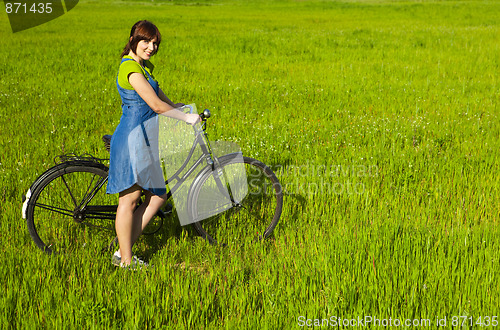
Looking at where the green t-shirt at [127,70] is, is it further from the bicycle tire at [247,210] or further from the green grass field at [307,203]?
the green grass field at [307,203]

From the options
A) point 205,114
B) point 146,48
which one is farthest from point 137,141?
point 146,48

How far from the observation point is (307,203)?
5.14m

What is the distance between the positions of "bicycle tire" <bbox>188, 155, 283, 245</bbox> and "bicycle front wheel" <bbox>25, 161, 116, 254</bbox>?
2.88 ft

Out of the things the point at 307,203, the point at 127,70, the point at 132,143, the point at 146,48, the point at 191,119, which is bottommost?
the point at 307,203

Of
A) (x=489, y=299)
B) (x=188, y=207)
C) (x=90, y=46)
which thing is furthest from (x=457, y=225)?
(x=90, y=46)

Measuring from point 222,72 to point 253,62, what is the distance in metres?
2.00

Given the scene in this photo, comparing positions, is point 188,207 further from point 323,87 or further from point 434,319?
point 323,87

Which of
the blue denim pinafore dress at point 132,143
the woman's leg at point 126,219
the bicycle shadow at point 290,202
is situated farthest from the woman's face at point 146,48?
the bicycle shadow at point 290,202

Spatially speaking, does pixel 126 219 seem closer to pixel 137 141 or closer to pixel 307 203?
pixel 137 141

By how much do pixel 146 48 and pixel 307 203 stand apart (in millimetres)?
2700

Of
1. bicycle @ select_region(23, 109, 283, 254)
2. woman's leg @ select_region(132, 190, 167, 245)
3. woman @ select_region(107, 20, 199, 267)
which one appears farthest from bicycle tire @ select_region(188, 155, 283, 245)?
woman @ select_region(107, 20, 199, 267)

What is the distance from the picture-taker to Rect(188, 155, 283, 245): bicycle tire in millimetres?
4156

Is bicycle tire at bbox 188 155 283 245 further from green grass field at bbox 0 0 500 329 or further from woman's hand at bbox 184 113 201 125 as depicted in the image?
woman's hand at bbox 184 113 201 125

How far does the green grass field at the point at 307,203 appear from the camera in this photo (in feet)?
10.6
